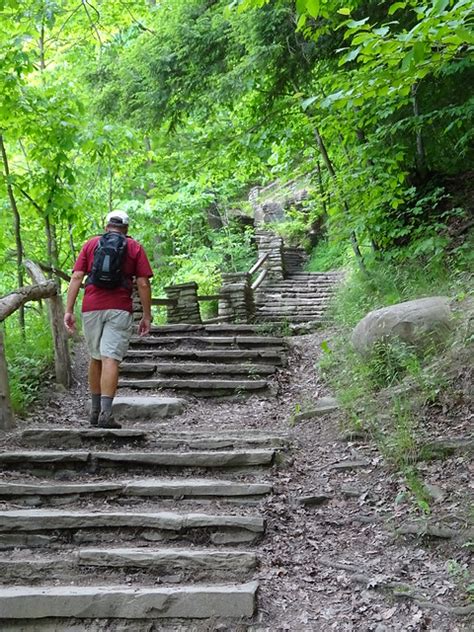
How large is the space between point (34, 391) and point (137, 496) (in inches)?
101

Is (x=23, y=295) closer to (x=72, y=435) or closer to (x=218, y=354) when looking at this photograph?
(x=72, y=435)

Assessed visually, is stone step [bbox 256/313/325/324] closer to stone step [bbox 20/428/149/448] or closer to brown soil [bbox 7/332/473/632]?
brown soil [bbox 7/332/473/632]

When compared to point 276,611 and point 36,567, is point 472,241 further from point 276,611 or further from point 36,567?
point 36,567

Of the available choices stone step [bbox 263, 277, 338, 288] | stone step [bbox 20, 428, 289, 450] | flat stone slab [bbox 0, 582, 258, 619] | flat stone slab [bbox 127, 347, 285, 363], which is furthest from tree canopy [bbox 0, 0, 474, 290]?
stone step [bbox 263, 277, 338, 288]

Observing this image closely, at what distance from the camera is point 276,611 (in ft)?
9.82

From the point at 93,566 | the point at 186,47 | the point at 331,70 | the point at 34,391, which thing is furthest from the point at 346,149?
the point at 93,566

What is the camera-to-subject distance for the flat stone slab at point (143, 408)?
19.7 ft

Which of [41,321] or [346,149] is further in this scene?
[346,149]

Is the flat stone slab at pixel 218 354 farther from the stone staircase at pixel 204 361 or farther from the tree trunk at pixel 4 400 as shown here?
the tree trunk at pixel 4 400

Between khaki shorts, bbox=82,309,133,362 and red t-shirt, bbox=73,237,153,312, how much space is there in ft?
0.19

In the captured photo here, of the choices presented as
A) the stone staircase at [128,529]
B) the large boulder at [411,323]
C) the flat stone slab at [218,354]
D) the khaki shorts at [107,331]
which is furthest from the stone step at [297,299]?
the stone staircase at [128,529]

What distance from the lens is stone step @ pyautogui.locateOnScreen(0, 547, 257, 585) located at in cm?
329

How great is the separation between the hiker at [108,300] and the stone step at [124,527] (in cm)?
141

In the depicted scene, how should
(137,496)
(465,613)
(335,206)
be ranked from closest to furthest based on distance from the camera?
(465,613)
(137,496)
(335,206)
